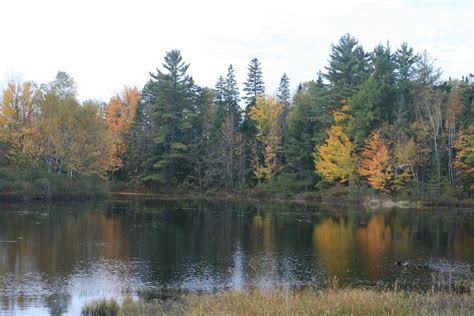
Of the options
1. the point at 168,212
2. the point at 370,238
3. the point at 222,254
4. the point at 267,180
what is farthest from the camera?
the point at 267,180

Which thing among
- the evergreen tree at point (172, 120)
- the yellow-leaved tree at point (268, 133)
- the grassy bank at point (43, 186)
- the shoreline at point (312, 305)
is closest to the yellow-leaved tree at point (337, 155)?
the yellow-leaved tree at point (268, 133)

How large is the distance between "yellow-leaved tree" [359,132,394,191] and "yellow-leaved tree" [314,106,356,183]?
2401mm

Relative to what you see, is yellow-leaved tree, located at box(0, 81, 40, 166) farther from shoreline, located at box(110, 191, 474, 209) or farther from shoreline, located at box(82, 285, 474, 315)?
shoreline, located at box(82, 285, 474, 315)

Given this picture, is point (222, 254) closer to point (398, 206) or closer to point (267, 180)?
point (398, 206)

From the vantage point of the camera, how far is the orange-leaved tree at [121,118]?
247 ft

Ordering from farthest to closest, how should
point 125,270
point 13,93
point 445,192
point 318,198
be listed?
point 318,198 → point 13,93 → point 445,192 → point 125,270

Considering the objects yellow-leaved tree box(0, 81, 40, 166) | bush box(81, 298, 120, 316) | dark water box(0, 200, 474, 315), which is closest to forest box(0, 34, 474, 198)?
yellow-leaved tree box(0, 81, 40, 166)

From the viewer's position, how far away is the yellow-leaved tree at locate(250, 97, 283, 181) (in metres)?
69.6

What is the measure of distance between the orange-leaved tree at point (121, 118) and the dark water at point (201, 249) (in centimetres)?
2581

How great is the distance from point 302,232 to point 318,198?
27089mm

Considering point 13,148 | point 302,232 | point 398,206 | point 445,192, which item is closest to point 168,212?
point 302,232

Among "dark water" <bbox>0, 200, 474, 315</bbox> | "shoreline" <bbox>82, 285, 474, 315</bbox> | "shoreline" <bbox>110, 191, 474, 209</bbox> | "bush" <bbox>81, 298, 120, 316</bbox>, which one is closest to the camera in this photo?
"shoreline" <bbox>82, 285, 474, 315</bbox>

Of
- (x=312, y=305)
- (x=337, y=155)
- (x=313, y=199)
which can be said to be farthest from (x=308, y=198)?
(x=312, y=305)

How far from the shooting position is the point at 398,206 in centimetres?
5538
